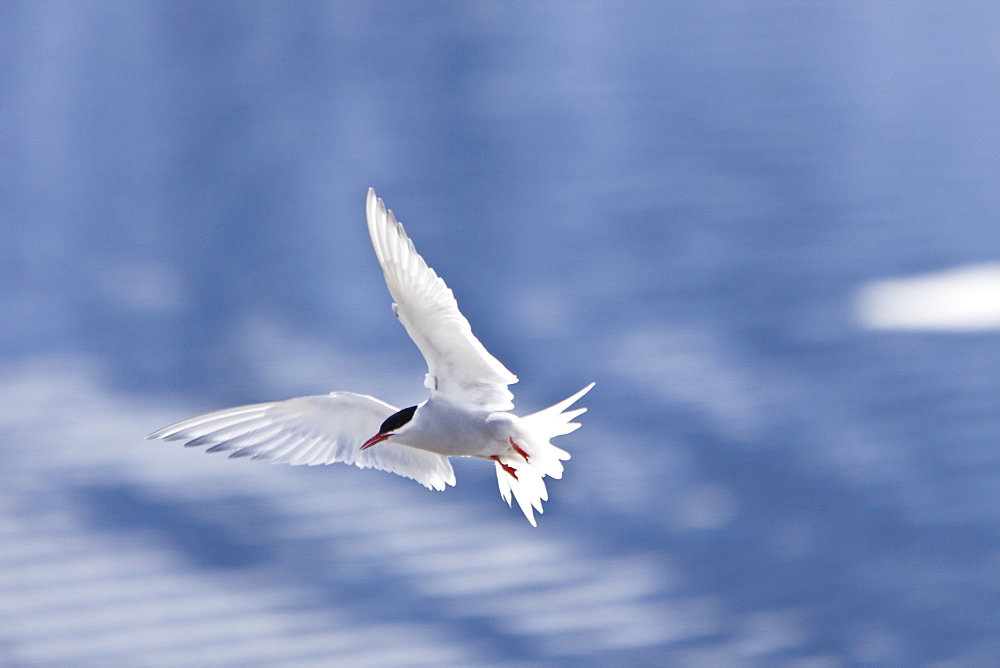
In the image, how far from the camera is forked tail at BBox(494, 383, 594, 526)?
3.05 m

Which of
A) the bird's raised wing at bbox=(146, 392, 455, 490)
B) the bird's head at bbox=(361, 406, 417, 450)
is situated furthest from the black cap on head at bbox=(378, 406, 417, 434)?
the bird's raised wing at bbox=(146, 392, 455, 490)

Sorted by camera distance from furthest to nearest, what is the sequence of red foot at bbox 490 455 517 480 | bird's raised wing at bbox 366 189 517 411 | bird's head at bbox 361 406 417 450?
red foot at bbox 490 455 517 480 → bird's head at bbox 361 406 417 450 → bird's raised wing at bbox 366 189 517 411

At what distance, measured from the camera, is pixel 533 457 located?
126 inches

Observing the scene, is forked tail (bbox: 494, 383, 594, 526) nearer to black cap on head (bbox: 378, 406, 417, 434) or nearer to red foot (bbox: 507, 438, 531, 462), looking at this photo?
red foot (bbox: 507, 438, 531, 462)

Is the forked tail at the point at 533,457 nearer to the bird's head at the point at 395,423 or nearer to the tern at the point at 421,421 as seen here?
the tern at the point at 421,421

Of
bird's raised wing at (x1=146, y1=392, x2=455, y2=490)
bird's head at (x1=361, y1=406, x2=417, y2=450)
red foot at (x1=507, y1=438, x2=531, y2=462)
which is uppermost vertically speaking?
bird's raised wing at (x1=146, y1=392, x2=455, y2=490)

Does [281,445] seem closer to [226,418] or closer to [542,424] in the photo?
[226,418]

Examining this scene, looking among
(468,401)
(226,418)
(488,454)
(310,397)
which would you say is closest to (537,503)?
(488,454)

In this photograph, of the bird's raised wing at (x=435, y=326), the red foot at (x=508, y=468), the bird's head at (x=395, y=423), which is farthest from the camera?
the red foot at (x=508, y=468)

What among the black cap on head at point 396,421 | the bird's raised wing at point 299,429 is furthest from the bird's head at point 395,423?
the bird's raised wing at point 299,429

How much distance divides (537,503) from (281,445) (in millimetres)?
882

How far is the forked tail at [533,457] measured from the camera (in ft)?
10.0

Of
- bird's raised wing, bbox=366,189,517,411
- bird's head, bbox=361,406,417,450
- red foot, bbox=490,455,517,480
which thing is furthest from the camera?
red foot, bbox=490,455,517,480

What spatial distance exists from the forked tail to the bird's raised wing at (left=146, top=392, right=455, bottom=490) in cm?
42
